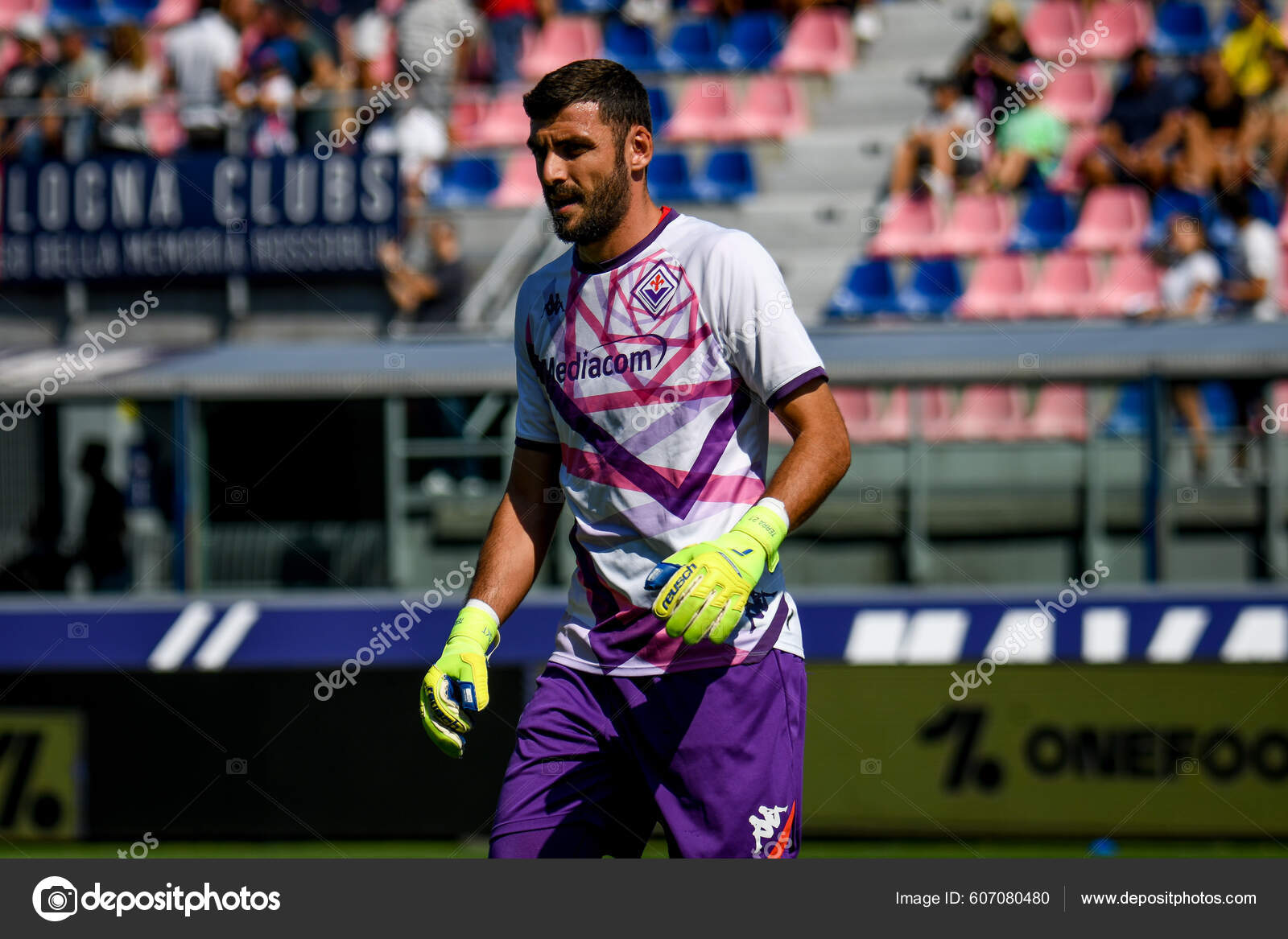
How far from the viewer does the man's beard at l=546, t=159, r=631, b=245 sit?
288 cm

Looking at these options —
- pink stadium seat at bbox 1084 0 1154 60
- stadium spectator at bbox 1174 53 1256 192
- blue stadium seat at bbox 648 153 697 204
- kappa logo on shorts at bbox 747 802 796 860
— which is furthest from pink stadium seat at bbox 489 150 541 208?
kappa logo on shorts at bbox 747 802 796 860

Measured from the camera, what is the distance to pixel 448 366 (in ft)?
25.6

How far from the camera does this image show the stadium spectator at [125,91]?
10.8 metres

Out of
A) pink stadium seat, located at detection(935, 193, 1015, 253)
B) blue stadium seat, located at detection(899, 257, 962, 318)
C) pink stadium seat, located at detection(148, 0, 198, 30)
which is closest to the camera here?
blue stadium seat, located at detection(899, 257, 962, 318)

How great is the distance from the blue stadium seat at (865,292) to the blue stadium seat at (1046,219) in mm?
909

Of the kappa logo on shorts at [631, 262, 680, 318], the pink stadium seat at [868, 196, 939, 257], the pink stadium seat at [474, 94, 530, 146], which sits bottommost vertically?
the kappa logo on shorts at [631, 262, 680, 318]

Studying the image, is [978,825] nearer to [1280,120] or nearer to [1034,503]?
[1034,503]

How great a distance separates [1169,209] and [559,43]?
180 inches

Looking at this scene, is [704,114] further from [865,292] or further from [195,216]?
[195,216]

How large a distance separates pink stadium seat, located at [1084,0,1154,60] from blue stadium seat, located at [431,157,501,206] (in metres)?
4.22

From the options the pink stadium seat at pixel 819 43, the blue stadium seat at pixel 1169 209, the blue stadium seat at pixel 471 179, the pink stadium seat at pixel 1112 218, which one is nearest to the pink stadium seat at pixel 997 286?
the pink stadium seat at pixel 1112 218

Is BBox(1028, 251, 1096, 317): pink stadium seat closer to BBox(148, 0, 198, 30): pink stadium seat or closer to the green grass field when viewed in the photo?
the green grass field

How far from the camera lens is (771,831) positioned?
112 inches

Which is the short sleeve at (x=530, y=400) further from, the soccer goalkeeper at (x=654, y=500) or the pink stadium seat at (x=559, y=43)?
the pink stadium seat at (x=559, y=43)
